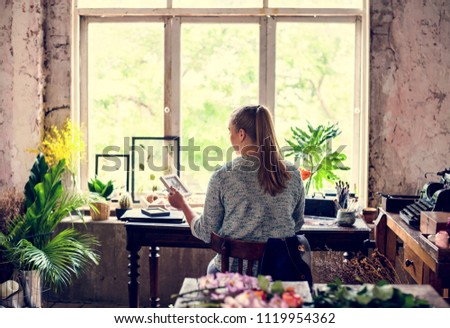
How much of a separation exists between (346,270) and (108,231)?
1.90 m

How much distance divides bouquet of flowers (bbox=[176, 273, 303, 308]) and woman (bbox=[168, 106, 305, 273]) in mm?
879

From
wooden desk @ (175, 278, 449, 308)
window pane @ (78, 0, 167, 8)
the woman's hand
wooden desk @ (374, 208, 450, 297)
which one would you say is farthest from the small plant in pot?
wooden desk @ (175, 278, 449, 308)

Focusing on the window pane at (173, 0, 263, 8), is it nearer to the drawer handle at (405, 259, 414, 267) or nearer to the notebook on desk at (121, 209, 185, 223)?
the notebook on desk at (121, 209, 185, 223)

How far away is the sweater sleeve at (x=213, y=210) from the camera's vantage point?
3.06 metres

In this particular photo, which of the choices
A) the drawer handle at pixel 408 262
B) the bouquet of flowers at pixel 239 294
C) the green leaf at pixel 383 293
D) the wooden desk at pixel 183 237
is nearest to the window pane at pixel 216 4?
the wooden desk at pixel 183 237

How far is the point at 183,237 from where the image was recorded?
431cm

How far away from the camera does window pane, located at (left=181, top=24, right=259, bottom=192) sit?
17.4 ft

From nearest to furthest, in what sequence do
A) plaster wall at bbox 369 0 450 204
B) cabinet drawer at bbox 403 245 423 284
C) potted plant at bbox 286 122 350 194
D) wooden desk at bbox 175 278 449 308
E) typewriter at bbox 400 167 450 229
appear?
1. wooden desk at bbox 175 278 449 308
2. cabinet drawer at bbox 403 245 423 284
3. typewriter at bbox 400 167 450 229
4. potted plant at bbox 286 122 350 194
5. plaster wall at bbox 369 0 450 204

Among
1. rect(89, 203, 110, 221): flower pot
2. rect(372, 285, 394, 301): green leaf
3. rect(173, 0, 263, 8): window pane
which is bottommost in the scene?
rect(89, 203, 110, 221): flower pot

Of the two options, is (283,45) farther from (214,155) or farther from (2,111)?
(2,111)

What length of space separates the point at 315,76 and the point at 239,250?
8.37ft

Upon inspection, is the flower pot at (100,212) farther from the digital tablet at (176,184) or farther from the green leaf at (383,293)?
the green leaf at (383,293)

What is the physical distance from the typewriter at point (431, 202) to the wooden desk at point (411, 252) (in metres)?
0.05

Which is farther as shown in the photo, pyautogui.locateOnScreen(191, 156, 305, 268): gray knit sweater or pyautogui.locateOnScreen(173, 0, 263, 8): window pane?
pyautogui.locateOnScreen(173, 0, 263, 8): window pane
